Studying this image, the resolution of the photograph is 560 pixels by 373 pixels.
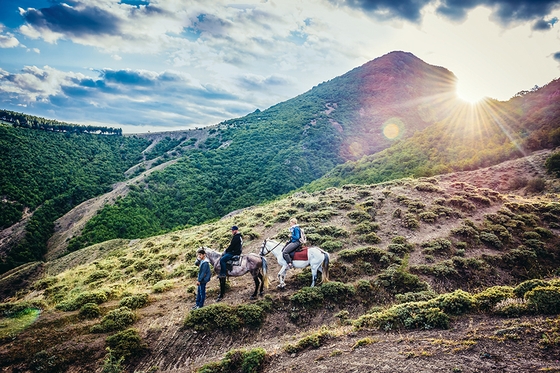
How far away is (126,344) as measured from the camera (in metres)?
8.85

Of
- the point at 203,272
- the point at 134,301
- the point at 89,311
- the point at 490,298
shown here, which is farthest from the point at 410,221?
the point at 89,311

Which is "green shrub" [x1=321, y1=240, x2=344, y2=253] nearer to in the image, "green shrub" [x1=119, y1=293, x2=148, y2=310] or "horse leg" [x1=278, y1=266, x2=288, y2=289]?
"horse leg" [x1=278, y1=266, x2=288, y2=289]

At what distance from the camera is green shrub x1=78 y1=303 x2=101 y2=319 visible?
1079 centimetres

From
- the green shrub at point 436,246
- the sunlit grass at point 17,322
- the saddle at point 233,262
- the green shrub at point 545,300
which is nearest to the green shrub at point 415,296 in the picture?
the green shrub at point 545,300

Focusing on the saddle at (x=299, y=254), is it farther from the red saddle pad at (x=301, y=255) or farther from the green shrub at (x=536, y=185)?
the green shrub at (x=536, y=185)

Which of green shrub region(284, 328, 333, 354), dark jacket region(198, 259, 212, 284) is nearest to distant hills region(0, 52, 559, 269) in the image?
green shrub region(284, 328, 333, 354)

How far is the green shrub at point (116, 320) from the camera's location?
9.77 meters

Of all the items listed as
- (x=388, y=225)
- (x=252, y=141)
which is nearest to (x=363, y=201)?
(x=388, y=225)

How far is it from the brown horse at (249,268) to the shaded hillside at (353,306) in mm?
597

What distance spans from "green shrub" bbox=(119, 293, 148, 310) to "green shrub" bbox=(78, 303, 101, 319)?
93 cm

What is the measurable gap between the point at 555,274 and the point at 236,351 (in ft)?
54.8

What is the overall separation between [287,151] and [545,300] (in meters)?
71.6

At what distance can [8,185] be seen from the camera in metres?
52.4

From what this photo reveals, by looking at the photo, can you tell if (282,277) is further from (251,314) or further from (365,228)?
(365,228)
